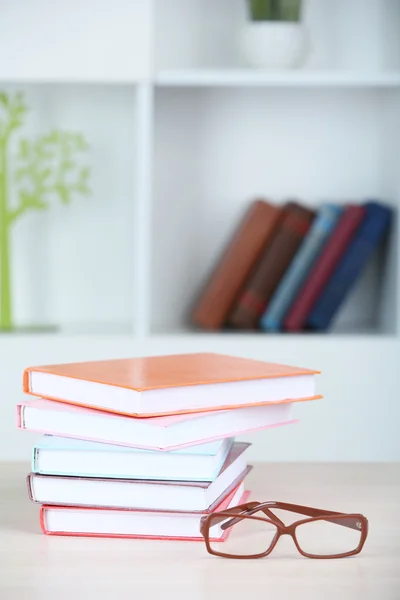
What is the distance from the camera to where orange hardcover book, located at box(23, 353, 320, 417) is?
806mm

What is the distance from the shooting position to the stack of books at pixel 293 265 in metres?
2.36

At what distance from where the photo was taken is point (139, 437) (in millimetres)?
816

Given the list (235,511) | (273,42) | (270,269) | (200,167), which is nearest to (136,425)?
(235,511)

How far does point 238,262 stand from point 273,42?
0.54m

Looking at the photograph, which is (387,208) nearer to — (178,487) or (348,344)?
(348,344)

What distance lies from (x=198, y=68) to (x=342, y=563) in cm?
192

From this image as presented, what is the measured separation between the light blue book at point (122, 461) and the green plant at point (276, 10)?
170 cm

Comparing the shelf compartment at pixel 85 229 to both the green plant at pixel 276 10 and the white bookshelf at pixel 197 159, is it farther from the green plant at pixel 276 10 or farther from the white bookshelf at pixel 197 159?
the green plant at pixel 276 10

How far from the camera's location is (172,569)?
0.75m

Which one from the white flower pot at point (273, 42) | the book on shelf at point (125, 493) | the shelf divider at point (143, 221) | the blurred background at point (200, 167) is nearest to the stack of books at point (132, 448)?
the book on shelf at point (125, 493)

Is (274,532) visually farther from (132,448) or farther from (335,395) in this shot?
(335,395)

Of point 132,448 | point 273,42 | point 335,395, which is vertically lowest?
point 335,395

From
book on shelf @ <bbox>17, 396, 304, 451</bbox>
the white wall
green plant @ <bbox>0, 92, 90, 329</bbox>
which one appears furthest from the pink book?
green plant @ <bbox>0, 92, 90, 329</bbox>

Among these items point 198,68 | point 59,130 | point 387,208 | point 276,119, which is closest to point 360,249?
point 387,208
